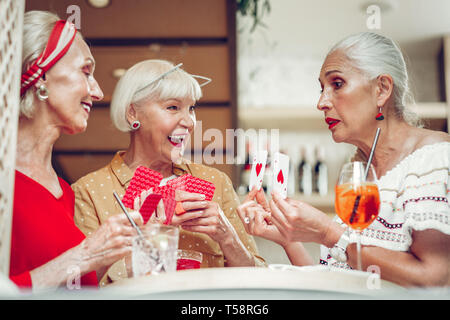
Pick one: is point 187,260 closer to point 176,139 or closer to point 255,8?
point 176,139

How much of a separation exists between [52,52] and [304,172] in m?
2.05

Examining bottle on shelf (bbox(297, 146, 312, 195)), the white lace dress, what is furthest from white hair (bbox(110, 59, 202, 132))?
bottle on shelf (bbox(297, 146, 312, 195))

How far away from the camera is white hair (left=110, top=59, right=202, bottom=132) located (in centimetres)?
189

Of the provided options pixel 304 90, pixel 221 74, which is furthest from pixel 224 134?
pixel 304 90

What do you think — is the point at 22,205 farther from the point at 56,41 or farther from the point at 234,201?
the point at 234,201

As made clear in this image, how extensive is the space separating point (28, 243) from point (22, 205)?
0.33 ft

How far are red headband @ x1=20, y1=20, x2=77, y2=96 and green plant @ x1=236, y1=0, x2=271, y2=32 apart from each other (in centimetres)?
165

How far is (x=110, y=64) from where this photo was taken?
2963 millimetres

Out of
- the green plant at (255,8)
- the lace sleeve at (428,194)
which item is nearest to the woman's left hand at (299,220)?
the lace sleeve at (428,194)

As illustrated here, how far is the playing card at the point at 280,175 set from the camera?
149 centimetres

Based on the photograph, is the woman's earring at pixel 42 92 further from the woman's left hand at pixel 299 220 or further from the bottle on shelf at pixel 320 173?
the bottle on shelf at pixel 320 173

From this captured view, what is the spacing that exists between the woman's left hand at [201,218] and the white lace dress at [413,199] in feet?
1.32

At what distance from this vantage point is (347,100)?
1564 mm
